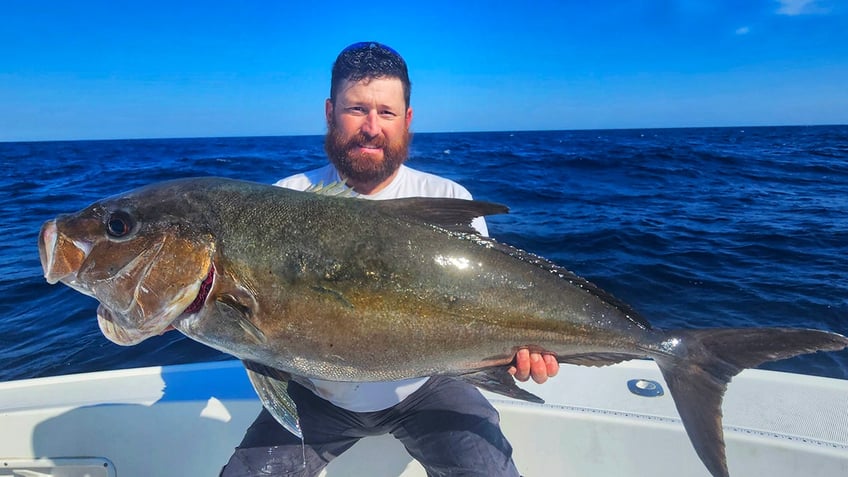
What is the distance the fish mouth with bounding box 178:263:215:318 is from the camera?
84.3 inches

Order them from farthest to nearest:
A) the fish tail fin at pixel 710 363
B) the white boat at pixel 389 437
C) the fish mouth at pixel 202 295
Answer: the white boat at pixel 389 437
the fish tail fin at pixel 710 363
the fish mouth at pixel 202 295

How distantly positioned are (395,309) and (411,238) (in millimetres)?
329

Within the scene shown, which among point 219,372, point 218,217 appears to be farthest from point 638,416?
point 219,372

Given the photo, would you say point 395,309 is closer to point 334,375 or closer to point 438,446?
point 334,375

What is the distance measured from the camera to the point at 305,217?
2.25 meters

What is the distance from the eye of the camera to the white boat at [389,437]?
10.5 feet

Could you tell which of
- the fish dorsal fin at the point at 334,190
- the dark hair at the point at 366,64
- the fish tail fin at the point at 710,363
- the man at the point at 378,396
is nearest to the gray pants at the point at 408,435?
the man at the point at 378,396

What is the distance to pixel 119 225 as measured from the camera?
2.20 meters

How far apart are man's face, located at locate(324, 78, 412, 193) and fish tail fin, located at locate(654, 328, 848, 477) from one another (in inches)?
78.7

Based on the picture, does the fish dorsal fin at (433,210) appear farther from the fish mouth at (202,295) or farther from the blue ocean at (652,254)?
the blue ocean at (652,254)

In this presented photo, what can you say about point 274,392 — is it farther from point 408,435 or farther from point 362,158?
point 362,158

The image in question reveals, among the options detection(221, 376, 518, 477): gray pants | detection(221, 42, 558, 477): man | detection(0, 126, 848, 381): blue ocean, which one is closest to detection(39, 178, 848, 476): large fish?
detection(221, 42, 558, 477): man

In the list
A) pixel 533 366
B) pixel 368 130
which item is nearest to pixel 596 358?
pixel 533 366

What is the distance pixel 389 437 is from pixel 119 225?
2170 millimetres
